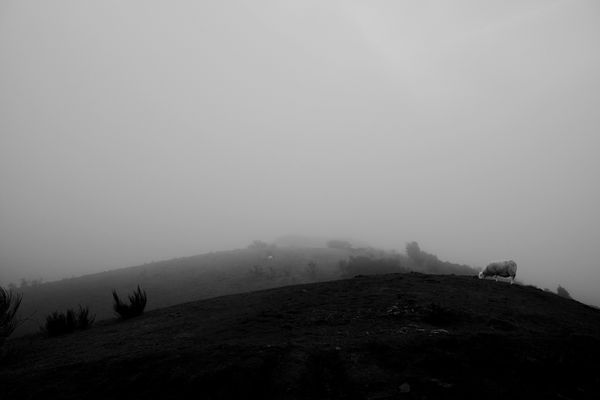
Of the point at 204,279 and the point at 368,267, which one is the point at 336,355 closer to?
the point at 368,267

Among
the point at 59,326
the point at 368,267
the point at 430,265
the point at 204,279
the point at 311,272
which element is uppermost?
the point at 59,326

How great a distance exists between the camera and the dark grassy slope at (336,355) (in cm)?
454

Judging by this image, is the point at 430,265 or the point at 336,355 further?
the point at 430,265

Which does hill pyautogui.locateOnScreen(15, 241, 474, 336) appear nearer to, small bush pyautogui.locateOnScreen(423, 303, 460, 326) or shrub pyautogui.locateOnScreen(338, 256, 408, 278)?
shrub pyautogui.locateOnScreen(338, 256, 408, 278)

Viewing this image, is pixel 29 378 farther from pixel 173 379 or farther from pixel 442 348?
pixel 442 348

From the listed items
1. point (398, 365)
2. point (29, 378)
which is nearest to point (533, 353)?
point (398, 365)

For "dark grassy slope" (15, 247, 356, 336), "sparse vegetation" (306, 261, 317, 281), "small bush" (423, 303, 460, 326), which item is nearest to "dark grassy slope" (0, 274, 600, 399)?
"small bush" (423, 303, 460, 326)

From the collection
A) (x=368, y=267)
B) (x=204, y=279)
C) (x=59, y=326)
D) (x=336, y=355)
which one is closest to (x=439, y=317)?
(x=336, y=355)

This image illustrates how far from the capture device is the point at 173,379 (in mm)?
5012

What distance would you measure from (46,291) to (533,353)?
3989 cm

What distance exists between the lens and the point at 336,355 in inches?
214

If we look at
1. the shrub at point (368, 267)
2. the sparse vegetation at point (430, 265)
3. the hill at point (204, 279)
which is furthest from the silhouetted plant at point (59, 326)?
the sparse vegetation at point (430, 265)

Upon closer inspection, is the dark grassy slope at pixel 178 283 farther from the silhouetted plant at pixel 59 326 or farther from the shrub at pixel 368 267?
the silhouetted plant at pixel 59 326

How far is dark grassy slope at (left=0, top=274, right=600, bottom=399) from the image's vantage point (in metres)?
4.54
